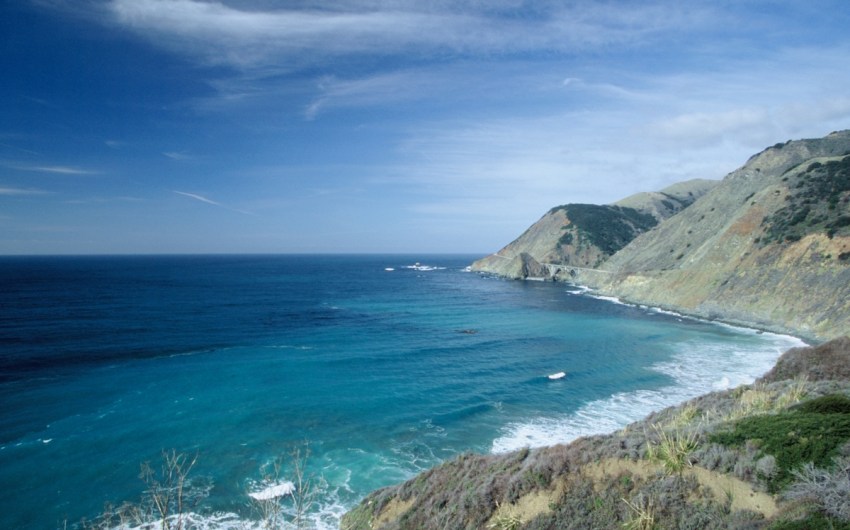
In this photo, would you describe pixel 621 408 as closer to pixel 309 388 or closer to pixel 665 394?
pixel 665 394

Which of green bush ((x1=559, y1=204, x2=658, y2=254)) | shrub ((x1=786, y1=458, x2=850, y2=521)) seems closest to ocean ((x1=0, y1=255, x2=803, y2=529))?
shrub ((x1=786, y1=458, x2=850, y2=521))

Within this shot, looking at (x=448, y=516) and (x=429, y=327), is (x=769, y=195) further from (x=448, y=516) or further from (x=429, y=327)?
(x=448, y=516)

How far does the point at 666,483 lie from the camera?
1095 centimetres

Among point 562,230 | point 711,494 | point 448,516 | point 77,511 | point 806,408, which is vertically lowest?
point 77,511

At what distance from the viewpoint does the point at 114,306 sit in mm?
70625

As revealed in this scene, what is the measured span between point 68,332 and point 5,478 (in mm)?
37765

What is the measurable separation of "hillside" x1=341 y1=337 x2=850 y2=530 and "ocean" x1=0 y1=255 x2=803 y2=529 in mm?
7088

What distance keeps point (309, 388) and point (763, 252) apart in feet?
218

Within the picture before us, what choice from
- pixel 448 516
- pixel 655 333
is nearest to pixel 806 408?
pixel 448 516

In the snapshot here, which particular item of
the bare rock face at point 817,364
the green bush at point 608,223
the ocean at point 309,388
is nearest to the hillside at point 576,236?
the green bush at point 608,223

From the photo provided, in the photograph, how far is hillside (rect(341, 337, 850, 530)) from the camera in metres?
9.33

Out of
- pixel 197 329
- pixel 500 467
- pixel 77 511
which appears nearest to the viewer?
pixel 500 467

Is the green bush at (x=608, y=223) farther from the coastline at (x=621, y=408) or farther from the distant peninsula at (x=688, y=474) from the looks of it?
the coastline at (x=621, y=408)

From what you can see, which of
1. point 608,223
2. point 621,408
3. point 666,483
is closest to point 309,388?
point 621,408
